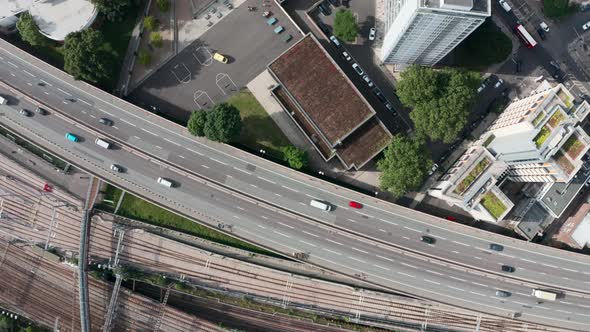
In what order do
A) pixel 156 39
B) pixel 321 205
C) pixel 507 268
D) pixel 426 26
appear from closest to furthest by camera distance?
1. pixel 426 26
2. pixel 321 205
3. pixel 507 268
4. pixel 156 39

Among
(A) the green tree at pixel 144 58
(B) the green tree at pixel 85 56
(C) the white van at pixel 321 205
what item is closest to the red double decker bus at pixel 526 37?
(C) the white van at pixel 321 205

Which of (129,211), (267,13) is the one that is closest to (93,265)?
(129,211)

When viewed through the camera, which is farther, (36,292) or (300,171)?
(36,292)

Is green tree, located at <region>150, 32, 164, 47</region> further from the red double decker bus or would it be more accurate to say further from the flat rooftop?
the red double decker bus

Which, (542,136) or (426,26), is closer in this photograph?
(426,26)

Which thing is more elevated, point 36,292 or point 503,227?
point 36,292

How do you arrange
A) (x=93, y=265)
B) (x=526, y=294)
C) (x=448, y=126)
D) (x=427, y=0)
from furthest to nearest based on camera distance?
1. (x=93, y=265)
2. (x=526, y=294)
3. (x=448, y=126)
4. (x=427, y=0)

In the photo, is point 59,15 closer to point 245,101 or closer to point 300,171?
point 245,101

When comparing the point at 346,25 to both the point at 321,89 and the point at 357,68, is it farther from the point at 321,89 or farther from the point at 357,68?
the point at 321,89

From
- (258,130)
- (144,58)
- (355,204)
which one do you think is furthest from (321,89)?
(144,58)
